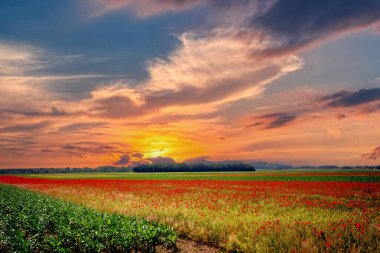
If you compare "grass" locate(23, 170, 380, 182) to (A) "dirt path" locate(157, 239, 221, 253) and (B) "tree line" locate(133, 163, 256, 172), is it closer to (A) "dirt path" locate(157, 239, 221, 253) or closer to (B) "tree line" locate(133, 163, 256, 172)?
(A) "dirt path" locate(157, 239, 221, 253)

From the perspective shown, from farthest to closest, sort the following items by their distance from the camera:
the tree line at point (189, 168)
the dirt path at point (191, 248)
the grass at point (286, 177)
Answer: the tree line at point (189, 168), the grass at point (286, 177), the dirt path at point (191, 248)

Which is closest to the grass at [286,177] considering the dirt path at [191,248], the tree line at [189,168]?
the dirt path at [191,248]

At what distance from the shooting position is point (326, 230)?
11859 millimetres

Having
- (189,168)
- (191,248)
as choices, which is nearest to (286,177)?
(191,248)

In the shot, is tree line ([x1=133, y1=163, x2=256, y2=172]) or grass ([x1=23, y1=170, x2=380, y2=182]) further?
tree line ([x1=133, y1=163, x2=256, y2=172])

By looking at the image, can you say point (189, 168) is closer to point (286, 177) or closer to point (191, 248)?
point (286, 177)

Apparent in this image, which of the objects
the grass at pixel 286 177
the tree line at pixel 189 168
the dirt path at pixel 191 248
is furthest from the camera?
the tree line at pixel 189 168

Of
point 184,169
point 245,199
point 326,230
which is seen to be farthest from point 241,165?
point 326,230

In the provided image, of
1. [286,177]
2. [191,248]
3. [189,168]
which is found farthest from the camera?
[189,168]

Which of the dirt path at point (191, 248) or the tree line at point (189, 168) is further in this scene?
the tree line at point (189, 168)

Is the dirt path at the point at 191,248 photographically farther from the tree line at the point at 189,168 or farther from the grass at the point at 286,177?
the tree line at the point at 189,168

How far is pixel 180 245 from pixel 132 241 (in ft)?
7.55

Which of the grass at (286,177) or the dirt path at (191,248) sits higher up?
the dirt path at (191,248)

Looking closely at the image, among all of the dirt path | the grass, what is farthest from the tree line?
the dirt path
